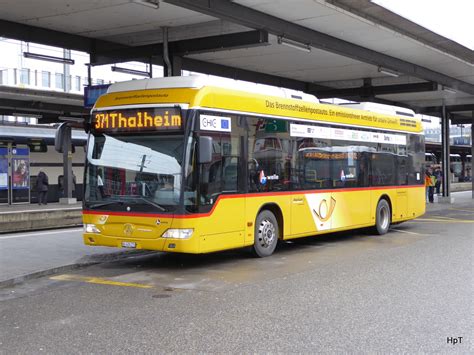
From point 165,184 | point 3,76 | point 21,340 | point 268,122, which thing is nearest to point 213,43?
point 268,122

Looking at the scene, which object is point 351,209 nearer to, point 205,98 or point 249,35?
point 249,35

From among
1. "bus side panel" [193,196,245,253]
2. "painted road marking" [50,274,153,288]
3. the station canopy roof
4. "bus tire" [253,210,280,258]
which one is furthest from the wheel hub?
the station canopy roof

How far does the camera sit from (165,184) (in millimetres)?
9547

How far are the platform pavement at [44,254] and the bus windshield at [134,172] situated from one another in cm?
127

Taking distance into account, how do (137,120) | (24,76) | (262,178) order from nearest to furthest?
1. (137,120)
2. (262,178)
3. (24,76)

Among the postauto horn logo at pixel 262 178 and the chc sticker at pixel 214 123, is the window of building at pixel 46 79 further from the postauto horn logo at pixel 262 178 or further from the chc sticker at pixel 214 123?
the chc sticker at pixel 214 123

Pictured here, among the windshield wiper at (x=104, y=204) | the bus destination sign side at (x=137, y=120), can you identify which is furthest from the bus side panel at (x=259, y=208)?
the windshield wiper at (x=104, y=204)

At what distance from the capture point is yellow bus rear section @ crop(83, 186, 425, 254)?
31.1 ft

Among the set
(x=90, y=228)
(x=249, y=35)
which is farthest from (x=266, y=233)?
(x=249, y=35)

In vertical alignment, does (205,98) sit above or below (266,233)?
above

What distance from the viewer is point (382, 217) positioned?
1545 cm

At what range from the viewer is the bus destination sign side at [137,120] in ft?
31.5

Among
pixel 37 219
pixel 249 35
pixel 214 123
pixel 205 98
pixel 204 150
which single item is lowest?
pixel 37 219

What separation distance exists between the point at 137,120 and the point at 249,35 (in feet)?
16.0
